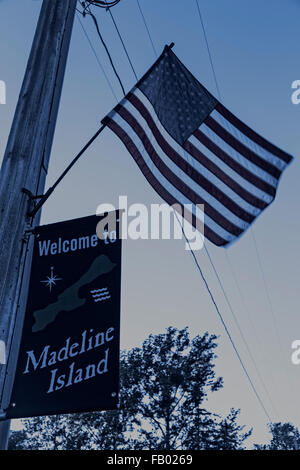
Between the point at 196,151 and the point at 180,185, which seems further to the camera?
the point at 196,151

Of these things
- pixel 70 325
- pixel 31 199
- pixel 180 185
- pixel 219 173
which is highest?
pixel 219 173

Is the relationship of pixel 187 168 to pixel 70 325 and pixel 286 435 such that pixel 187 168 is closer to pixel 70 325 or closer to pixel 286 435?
pixel 70 325

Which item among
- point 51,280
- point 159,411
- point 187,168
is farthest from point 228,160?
point 159,411

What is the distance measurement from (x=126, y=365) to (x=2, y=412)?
136 ft

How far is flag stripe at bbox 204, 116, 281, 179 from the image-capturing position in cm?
507

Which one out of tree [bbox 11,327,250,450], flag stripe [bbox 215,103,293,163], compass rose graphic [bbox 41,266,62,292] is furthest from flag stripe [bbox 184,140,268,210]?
tree [bbox 11,327,250,450]

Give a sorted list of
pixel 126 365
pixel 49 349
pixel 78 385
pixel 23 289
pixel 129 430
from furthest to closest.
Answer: pixel 126 365 < pixel 129 430 < pixel 23 289 < pixel 49 349 < pixel 78 385

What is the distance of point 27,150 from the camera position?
3.90 metres

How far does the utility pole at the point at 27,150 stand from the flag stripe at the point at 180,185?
0.81 m

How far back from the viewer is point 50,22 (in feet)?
15.6

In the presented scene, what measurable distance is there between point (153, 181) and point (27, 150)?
153cm

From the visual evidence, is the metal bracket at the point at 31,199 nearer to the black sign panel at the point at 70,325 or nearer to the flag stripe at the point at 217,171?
the black sign panel at the point at 70,325

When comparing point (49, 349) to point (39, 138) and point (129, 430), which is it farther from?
point (129, 430)

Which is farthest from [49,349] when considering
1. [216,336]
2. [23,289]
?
[216,336]
